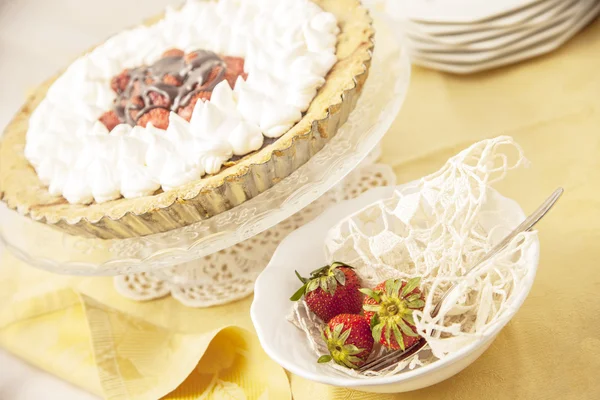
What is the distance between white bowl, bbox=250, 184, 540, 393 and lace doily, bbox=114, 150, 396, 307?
28 centimetres

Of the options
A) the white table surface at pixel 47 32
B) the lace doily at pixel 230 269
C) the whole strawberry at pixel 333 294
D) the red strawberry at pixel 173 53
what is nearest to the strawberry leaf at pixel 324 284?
the whole strawberry at pixel 333 294

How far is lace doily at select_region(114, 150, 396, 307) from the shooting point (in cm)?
135

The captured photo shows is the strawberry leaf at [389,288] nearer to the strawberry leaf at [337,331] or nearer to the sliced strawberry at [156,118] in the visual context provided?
the strawberry leaf at [337,331]

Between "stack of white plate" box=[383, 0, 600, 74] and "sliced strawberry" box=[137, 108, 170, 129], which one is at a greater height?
"stack of white plate" box=[383, 0, 600, 74]

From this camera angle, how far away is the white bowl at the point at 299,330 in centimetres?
83

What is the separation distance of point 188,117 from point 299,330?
0.61 m

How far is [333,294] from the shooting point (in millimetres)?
941

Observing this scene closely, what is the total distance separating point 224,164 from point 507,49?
779 millimetres

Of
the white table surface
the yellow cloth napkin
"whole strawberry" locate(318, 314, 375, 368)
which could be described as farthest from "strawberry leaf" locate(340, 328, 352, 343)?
the white table surface

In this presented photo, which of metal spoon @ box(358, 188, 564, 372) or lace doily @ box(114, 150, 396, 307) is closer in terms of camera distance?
metal spoon @ box(358, 188, 564, 372)

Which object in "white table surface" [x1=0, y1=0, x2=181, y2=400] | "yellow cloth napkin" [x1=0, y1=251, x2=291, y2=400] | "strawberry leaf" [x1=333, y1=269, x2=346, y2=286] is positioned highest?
"strawberry leaf" [x1=333, y1=269, x2=346, y2=286]

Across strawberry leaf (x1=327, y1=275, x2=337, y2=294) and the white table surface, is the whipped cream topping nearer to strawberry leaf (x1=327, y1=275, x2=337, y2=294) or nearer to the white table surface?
strawberry leaf (x1=327, y1=275, x2=337, y2=294)

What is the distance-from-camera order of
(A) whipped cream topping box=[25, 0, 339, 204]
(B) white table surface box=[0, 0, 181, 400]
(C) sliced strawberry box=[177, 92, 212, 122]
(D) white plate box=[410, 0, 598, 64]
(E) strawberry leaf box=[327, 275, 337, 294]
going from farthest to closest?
(B) white table surface box=[0, 0, 181, 400] < (D) white plate box=[410, 0, 598, 64] < (C) sliced strawberry box=[177, 92, 212, 122] < (A) whipped cream topping box=[25, 0, 339, 204] < (E) strawberry leaf box=[327, 275, 337, 294]

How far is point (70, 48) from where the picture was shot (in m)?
2.94
